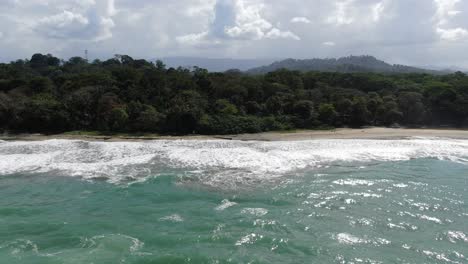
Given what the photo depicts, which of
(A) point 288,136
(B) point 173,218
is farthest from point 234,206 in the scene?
(A) point 288,136

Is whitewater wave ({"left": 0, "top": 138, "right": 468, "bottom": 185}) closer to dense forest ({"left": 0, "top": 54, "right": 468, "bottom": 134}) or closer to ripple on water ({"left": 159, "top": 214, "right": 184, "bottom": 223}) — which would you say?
ripple on water ({"left": 159, "top": 214, "right": 184, "bottom": 223})

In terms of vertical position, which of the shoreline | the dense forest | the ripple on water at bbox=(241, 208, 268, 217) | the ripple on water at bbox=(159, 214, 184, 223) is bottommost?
the ripple on water at bbox=(159, 214, 184, 223)

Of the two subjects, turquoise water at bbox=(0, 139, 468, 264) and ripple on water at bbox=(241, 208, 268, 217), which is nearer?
turquoise water at bbox=(0, 139, 468, 264)

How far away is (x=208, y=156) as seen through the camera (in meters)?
25.6

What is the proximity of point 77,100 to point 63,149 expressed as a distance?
1256 cm

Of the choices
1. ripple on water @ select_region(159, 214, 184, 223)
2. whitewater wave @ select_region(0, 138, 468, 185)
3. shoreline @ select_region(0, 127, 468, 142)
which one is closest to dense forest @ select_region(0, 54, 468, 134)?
shoreline @ select_region(0, 127, 468, 142)

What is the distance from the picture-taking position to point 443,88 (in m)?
45.0

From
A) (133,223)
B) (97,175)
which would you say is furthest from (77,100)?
(133,223)

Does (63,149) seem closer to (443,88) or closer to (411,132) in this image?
(411,132)

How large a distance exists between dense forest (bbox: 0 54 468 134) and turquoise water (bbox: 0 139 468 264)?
9.94 metres

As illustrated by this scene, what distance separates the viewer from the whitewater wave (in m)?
22.0

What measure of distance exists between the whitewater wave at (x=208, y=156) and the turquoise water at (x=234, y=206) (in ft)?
0.37

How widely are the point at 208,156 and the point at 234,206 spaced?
9311mm

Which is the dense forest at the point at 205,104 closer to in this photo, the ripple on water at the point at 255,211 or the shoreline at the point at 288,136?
the shoreline at the point at 288,136
